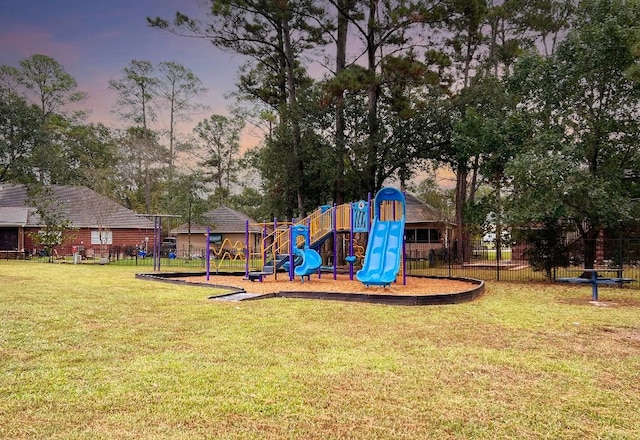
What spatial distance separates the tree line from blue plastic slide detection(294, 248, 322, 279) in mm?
7088

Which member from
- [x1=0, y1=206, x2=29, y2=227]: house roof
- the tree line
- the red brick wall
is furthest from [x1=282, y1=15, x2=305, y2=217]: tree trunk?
[x1=0, y1=206, x2=29, y2=227]: house roof

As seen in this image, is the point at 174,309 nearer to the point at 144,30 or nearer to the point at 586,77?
the point at 586,77

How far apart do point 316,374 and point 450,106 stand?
1931 centimetres

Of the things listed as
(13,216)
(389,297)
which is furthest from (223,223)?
(389,297)

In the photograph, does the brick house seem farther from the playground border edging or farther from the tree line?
the playground border edging

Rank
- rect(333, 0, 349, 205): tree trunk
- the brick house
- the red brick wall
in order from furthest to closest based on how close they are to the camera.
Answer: the red brick wall
the brick house
rect(333, 0, 349, 205): tree trunk

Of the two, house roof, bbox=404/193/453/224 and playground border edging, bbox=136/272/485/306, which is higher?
house roof, bbox=404/193/453/224

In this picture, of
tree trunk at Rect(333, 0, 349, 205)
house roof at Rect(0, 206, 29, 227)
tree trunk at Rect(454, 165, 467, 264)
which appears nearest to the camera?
tree trunk at Rect(333, 0, 349, 205)

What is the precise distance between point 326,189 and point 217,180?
3019 cm

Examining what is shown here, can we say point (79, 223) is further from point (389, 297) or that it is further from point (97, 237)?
point (389, 297)

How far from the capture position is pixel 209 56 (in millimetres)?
27531

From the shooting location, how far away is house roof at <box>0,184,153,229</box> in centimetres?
3444

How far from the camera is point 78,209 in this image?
37.2 meters

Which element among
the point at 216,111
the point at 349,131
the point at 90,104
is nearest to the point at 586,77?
the point at 349,131
